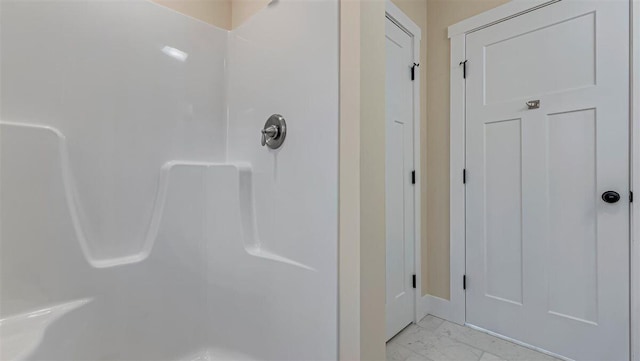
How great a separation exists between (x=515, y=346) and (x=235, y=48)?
A: 2.30m

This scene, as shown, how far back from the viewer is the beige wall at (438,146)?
1942 millimetres

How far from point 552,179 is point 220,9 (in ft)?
6.70

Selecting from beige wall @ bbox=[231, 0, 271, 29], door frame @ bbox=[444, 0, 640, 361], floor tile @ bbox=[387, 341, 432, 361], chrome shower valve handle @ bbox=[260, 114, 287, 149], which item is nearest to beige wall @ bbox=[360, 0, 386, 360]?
chrome shower valve handle @ bbox=[260, 114, 287, 149]

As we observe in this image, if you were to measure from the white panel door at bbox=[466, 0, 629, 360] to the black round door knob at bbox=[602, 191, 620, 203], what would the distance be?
0.02 m

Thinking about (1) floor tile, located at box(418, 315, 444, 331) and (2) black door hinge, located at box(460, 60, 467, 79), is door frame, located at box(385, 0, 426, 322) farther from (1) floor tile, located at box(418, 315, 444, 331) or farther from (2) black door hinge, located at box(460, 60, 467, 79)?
(2) black door hinge, located at box(460, 60, 467, 79)

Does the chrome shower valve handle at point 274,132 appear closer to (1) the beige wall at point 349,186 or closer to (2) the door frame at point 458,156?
(1) the beige wall at point 349,186

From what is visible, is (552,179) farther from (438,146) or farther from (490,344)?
(490,344)

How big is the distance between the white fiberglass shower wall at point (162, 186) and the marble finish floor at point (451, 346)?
965mm

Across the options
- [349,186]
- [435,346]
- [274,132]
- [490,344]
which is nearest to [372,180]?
[349,186]

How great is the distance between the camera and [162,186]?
113cm

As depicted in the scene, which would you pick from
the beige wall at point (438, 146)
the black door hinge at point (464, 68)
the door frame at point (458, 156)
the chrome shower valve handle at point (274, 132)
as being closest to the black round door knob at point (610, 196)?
the door frame at point (458, 156)

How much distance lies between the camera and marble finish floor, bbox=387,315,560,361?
1493 millimetres

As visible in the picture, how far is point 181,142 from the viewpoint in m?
1.22

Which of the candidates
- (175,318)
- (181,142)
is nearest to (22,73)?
(181,142)
